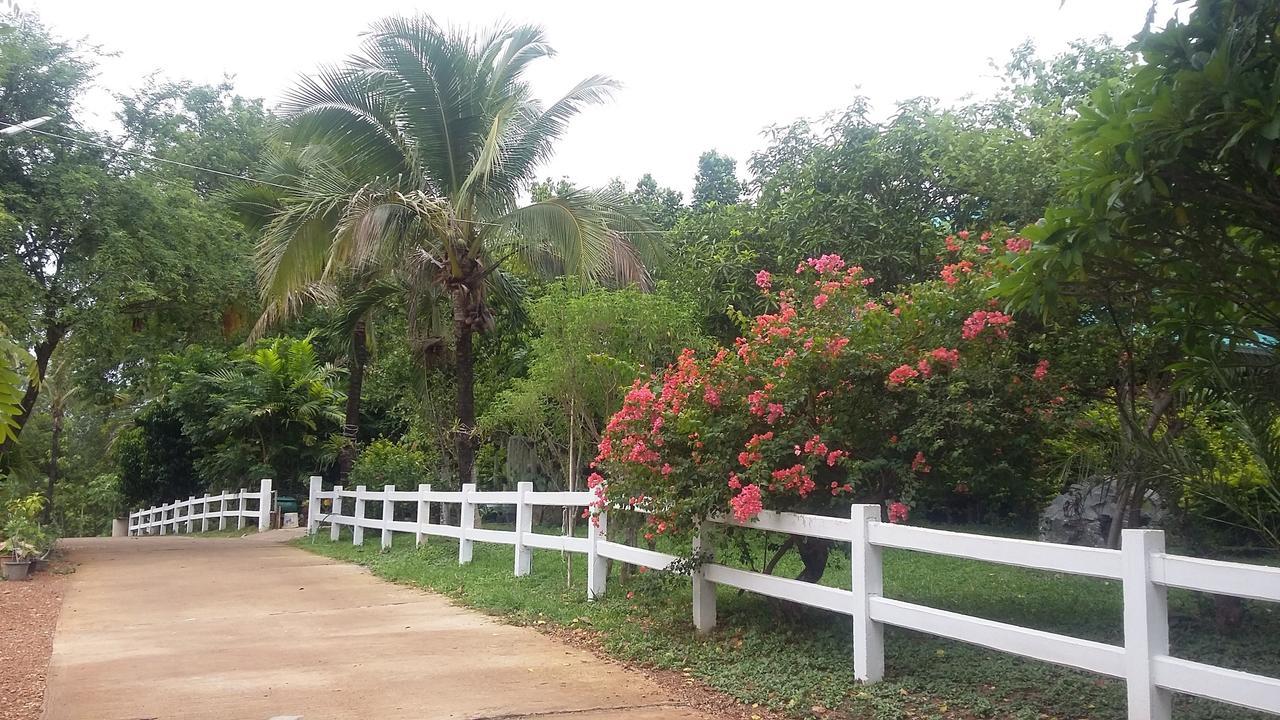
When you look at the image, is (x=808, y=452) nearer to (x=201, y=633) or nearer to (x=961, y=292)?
(x=961, y=292)

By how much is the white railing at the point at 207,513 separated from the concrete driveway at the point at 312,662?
10.7 metres

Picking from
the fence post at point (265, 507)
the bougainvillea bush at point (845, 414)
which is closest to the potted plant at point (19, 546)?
the fence post at point (265, 507)

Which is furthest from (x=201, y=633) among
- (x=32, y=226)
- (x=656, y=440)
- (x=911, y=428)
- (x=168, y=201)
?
(x=168, y=201)

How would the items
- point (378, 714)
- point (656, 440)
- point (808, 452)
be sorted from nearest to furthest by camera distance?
point (378, 714) → point (808, 452) → point (656, 440)

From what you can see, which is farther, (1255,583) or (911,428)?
(911,428)

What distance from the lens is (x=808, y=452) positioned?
273 inches

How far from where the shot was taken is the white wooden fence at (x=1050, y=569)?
13.7 feet

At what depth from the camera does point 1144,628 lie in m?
4.48

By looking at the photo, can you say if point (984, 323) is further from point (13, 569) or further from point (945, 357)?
point (13, 569)

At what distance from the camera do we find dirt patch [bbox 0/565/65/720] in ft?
21.1

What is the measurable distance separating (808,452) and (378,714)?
3195 mm

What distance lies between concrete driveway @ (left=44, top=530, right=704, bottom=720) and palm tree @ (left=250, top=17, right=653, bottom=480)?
4.67 metres

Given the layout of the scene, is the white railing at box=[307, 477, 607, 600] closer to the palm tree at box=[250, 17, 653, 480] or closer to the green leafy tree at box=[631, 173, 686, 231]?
the palm tree at box=[250, 17, 653, 480]

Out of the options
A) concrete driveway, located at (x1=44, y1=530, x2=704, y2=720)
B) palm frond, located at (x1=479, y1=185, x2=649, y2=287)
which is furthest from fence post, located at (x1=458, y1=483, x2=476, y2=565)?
palm frond, located at (x1=479, y1=185, x2=649, y2=287)
